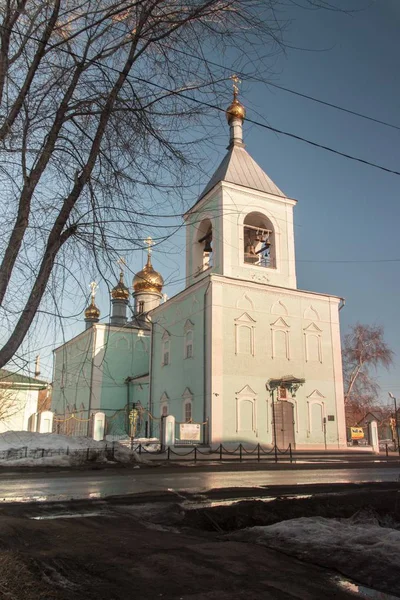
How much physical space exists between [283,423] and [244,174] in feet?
47.7

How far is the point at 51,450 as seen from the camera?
60.6 ft

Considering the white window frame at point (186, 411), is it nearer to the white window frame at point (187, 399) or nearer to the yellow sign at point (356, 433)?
the white window frame at point (187, 399)

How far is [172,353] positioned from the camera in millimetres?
31016

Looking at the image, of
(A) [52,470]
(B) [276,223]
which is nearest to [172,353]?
(B) [276,223]

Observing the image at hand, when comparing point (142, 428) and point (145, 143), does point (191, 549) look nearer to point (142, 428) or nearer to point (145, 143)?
point (145, 143)

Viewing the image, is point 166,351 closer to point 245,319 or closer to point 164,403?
point 164,403

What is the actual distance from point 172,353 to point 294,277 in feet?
28.3

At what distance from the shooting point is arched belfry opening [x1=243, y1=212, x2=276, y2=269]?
98.3ft

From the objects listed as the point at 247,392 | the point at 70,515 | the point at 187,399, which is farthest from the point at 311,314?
the point at 70,515

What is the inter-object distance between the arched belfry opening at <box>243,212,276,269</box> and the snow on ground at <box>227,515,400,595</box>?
79.2ft

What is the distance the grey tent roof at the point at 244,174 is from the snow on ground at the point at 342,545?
24763 millimetres

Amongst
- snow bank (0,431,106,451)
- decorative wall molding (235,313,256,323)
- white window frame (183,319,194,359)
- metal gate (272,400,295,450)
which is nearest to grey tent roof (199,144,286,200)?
decorative wall molding (235,313,256,323)

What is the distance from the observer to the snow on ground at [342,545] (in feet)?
13.9

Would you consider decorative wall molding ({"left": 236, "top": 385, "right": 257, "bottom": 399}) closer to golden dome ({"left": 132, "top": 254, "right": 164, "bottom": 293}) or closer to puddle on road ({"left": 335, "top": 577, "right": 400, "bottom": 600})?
golden dome ({"left": 132, "top": 254, "right": 164, "bottom": 293})
